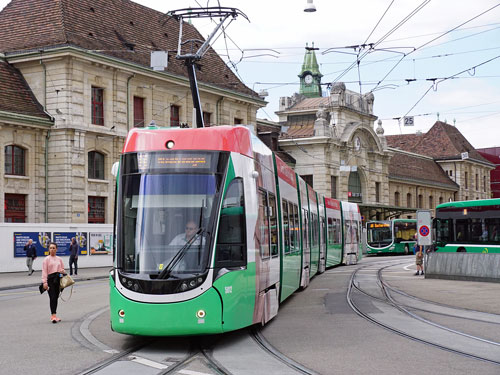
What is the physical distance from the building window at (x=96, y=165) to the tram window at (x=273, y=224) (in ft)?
93.2

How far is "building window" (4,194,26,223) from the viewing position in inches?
1521

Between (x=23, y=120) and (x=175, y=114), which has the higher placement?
(x=175, y=114)

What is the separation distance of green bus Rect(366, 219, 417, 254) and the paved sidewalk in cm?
2691

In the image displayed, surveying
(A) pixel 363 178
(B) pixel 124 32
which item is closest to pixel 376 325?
(B) pixel 124 32

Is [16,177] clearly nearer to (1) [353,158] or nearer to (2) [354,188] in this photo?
(1) [353,158]

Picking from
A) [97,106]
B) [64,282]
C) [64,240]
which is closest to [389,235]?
[97,106]

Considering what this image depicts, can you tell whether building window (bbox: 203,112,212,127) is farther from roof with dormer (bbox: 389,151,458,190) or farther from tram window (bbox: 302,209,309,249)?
roof with dormer (bbox: 389,151,458,190)

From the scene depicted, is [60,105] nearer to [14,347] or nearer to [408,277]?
[408,277]

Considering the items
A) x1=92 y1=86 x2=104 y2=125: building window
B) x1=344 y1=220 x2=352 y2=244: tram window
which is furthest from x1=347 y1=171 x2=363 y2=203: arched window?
x1=92 y1=86 x2=104 y2=125: building window

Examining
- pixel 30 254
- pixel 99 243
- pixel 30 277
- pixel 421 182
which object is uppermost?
pixel 421 182

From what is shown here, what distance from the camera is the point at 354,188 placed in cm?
7750

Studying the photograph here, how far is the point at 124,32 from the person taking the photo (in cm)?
4641

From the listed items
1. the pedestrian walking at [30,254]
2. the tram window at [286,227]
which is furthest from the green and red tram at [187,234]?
the pedestrian walking at [30,254]

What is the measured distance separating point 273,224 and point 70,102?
→ 2777cm
